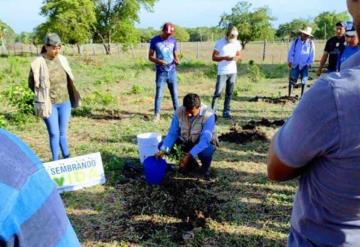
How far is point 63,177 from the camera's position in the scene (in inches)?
164

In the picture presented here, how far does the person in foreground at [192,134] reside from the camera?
4.25 meters

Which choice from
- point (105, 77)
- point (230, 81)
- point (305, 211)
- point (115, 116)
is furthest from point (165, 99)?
point (305, 211)

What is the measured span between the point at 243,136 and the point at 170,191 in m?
2.14

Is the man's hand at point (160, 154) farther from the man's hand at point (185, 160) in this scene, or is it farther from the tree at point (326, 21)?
the tree at point (326, 21)

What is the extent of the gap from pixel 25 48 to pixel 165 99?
3862 cm

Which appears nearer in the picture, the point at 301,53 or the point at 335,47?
the point at 335,47

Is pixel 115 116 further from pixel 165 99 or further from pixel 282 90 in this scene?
pixel 282 90

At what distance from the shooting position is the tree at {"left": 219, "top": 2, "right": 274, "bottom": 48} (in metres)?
30.9

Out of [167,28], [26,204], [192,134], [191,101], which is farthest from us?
[167,28]

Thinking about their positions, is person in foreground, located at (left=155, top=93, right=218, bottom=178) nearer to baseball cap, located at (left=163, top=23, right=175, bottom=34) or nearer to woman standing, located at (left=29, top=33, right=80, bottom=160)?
woman standing, located at (left=29, top=33, right=80, bottom=160)

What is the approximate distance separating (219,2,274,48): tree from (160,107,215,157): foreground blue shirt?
27113 mm

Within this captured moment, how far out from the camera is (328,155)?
102cm

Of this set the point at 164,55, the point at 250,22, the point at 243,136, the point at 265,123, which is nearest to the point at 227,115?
the point at 265,123

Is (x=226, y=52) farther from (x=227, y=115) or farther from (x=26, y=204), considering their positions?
(x=26, y=204)
